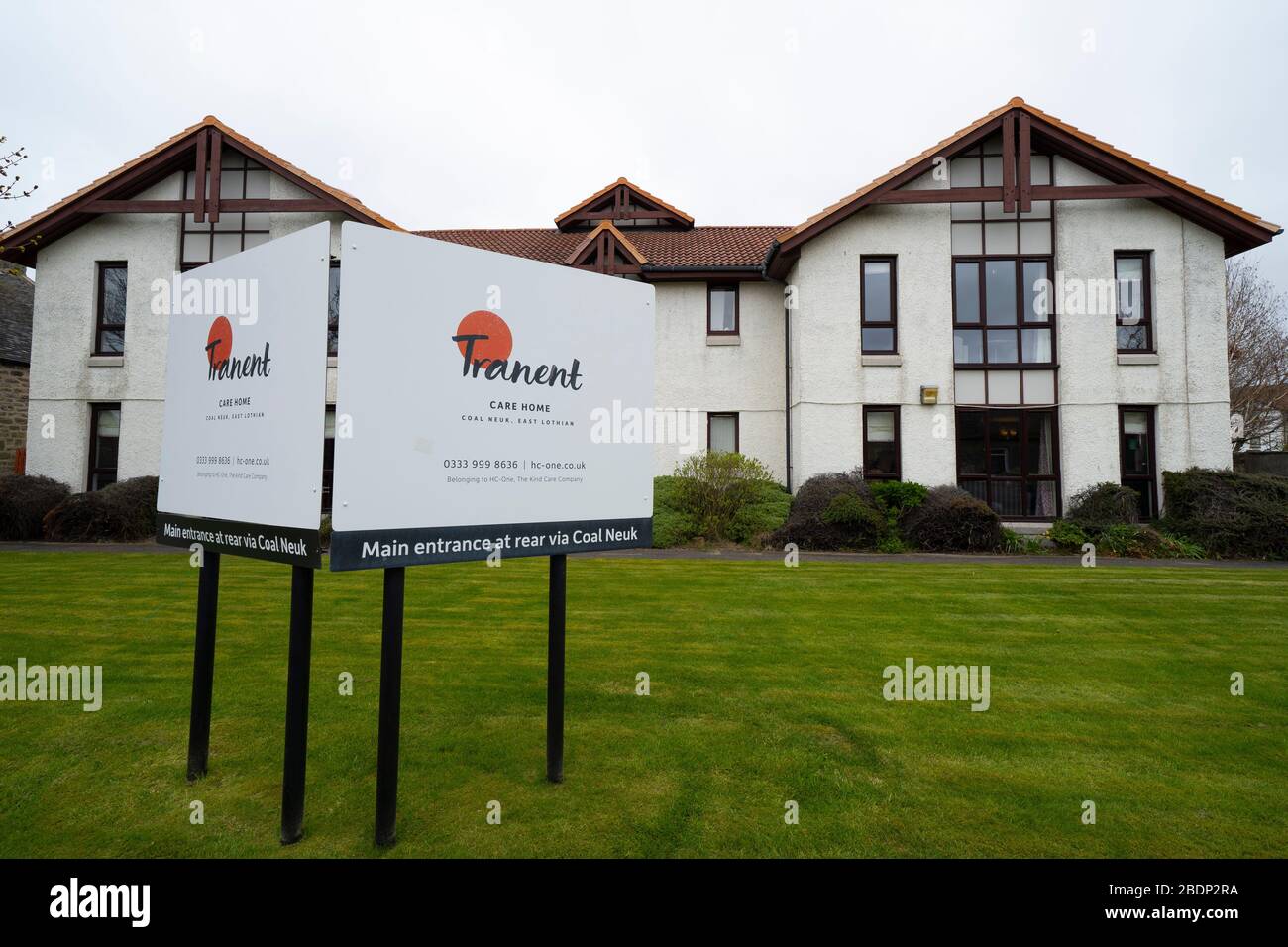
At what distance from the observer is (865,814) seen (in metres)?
3.35

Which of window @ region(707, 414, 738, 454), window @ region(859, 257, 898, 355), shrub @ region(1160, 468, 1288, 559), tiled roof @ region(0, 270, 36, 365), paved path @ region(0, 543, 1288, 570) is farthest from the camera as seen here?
tiled roof @ region(0, 270, 36, 365)

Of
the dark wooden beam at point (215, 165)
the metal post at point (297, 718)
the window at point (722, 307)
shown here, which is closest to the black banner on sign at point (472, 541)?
the metal post at point (297, 718)

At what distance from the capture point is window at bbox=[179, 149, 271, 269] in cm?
1769

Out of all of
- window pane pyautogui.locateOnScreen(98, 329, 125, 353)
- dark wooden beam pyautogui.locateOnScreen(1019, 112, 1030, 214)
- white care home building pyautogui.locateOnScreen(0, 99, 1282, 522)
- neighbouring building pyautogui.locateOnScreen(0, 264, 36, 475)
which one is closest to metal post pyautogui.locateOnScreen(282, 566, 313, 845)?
white care home building pyautogui.locateOnScreen(0, 99, 1282, 522)

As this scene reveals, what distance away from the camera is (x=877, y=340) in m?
16.6

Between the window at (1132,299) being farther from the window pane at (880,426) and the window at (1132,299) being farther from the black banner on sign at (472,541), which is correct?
the black banner on sign at (472,541)

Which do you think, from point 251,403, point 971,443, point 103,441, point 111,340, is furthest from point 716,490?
point 111,340

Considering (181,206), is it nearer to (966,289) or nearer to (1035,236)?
(966,289)

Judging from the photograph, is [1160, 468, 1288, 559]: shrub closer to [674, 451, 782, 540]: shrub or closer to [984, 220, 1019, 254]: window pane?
[984, 220, 1019, 254]: window pane

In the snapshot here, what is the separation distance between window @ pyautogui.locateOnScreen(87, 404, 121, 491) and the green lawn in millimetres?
11100

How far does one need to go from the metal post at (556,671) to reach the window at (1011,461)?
14.5m

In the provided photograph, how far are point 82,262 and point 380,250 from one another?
2029cm

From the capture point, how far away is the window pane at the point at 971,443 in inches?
636

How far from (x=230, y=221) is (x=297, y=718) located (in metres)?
18.8
